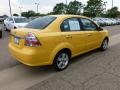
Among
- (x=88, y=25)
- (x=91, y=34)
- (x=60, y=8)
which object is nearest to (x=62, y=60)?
(x=91, y=34)

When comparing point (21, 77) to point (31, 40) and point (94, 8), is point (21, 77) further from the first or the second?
point (94, 8)

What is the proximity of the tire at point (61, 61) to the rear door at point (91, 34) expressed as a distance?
3.72ft

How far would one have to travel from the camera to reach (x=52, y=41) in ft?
15.6

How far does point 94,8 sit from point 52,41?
2082 inches

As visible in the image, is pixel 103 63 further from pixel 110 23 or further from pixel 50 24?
pixel 110 23

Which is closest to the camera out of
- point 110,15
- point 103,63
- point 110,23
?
point 103,63

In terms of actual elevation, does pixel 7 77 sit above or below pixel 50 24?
below

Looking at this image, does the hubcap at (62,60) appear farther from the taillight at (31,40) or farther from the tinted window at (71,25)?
the taillight at (31,40)

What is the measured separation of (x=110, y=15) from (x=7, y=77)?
64299 mm

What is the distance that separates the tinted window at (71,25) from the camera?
5.29m

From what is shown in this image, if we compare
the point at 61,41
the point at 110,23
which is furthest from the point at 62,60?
the point at 110,23

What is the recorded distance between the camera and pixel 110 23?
32.3m

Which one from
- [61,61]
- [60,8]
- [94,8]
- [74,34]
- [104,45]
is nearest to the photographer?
[61,61]

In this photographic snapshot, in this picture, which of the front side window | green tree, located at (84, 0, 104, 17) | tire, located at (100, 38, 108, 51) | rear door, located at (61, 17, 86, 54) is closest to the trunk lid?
rear door, located at (61, 17, 86, 54)
